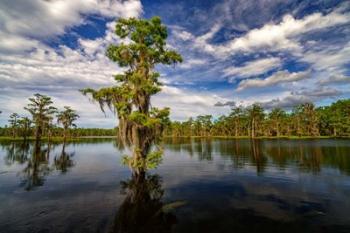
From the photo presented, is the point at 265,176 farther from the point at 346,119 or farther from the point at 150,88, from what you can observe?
the point at 346,119

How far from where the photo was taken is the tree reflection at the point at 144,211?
1048 cm

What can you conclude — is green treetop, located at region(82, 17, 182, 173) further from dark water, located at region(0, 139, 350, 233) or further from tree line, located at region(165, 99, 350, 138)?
tree line, located at region(165, 99, 350, 138)

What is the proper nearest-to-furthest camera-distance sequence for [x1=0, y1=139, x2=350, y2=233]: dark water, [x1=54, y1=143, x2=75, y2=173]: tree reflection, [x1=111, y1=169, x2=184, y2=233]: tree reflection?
1. [x1=111, y1=169, x2=184, y2=233]: tree reflection
2. [x1=0, y1=139, x2=350, y2=233]: dark water
3. [x1=54, y1=143, x2=75, y2=173]: tree reflection

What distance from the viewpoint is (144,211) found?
1271 cm

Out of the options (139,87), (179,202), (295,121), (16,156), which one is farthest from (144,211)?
(295,121)

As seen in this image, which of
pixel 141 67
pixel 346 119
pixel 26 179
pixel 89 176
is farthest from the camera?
pixel 346 119

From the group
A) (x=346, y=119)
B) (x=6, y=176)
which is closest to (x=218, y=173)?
(x=6, y=176)

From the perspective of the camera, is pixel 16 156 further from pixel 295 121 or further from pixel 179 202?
pixel 295 121

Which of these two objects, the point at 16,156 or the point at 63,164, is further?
the point at 16,156

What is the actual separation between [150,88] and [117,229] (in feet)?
35.5

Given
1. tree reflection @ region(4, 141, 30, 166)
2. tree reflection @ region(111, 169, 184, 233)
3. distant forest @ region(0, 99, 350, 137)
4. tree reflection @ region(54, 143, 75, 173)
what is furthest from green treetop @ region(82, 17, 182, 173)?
distant forest @ region(0, 99, 350, 137)

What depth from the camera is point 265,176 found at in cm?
2139

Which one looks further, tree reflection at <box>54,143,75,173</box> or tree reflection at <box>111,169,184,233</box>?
tree reflection at <box>54,143,75,173</box>

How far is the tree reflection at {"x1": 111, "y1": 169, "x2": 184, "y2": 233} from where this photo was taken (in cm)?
1048
